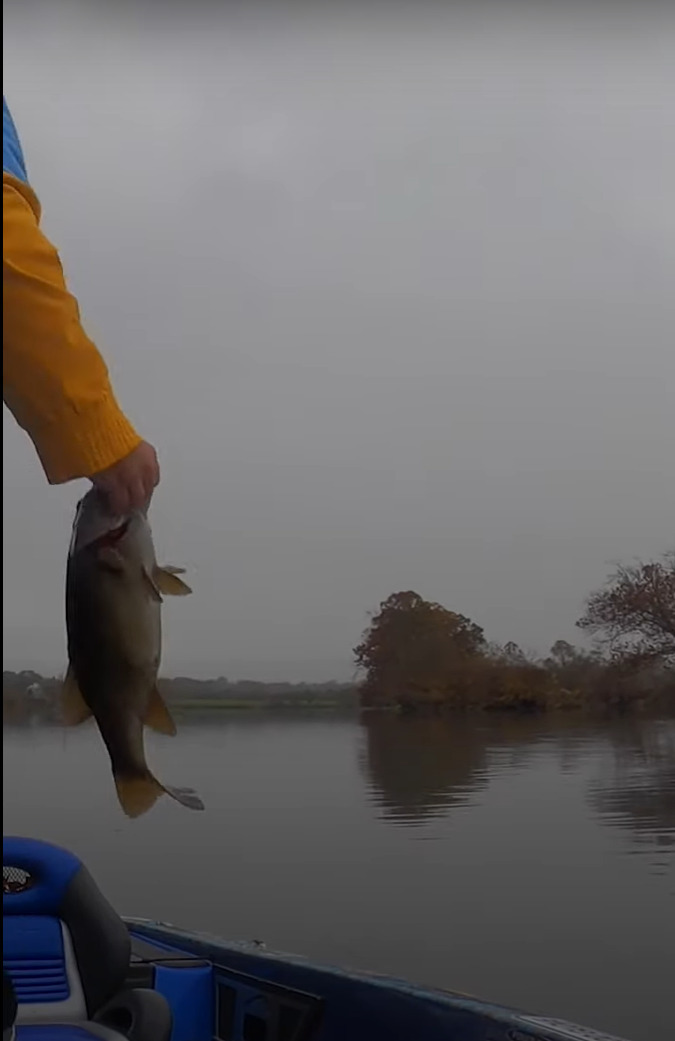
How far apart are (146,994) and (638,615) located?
142cm

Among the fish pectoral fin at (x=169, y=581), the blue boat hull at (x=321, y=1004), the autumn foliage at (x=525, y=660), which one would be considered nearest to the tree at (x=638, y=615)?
the autumn foliage at (x=525, y=660)

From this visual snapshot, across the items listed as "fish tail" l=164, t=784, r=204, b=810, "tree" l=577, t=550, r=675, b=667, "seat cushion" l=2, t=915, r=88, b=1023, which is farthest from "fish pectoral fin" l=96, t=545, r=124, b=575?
"tree" l=577, t=550, r=675, b=667

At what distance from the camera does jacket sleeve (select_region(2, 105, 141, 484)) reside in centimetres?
52

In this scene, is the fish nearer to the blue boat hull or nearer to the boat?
the boat

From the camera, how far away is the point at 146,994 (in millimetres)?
1081

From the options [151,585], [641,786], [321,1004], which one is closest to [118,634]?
[151,585]

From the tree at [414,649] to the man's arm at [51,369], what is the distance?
3.90 feet

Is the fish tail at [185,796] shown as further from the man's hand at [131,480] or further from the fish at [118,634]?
the man's hand at [131,480]

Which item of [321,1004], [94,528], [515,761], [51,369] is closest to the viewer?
[51,369]

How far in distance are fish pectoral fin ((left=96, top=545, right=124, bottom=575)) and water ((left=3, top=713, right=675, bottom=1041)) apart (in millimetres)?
1716

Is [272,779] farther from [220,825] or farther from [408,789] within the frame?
[220,825]

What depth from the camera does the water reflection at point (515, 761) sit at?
211cm

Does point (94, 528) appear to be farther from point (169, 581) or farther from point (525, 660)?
point (525, 660)

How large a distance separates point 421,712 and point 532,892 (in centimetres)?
171
